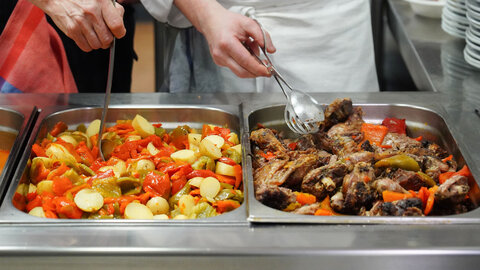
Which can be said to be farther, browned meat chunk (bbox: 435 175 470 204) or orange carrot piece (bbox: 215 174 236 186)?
orange carrot piece (bbox: 215 174 236 186)

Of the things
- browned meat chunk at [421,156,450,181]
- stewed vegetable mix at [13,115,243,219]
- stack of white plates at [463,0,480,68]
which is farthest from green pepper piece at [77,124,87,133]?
stack of white plates at [463,0,480,68]

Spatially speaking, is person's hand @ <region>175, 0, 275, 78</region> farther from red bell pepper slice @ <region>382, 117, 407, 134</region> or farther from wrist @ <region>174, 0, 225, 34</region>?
red bell pepper slice @ <region>382, 117, 407, 134</region>

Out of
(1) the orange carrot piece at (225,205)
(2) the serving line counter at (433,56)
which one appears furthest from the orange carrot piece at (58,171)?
(2) the serving line counter at (433,56)

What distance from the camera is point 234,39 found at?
1659 mm

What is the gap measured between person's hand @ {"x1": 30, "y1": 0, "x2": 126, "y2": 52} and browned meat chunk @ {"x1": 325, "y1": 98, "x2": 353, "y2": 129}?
27.3 inches

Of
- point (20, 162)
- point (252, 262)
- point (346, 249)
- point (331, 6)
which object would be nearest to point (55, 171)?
point (20, 162)

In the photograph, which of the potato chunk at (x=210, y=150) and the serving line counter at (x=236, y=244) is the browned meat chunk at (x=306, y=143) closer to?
the potato chunk at (x=210, y=150)

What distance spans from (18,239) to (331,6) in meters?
1.56

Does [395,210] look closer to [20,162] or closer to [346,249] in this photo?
[346,249]

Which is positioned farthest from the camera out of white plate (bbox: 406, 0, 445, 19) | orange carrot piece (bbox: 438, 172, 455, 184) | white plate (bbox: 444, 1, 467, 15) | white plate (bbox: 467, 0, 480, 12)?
white plate (bbox: 406, 0, 445, 19)

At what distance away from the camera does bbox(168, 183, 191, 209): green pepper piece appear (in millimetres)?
1403

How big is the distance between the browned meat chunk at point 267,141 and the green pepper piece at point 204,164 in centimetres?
16

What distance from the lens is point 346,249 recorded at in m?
1.11

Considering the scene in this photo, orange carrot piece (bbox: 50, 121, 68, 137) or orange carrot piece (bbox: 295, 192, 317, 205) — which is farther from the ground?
orange carrot piece (bbox: 50, 121, 68, 137)
